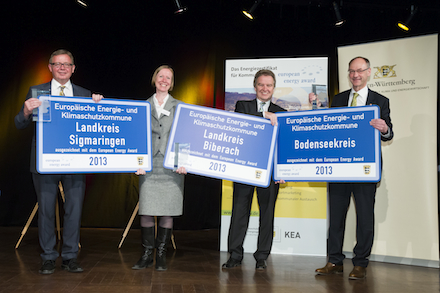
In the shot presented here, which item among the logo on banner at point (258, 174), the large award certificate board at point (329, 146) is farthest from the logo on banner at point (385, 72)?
the logo on banner at point (258, 174)

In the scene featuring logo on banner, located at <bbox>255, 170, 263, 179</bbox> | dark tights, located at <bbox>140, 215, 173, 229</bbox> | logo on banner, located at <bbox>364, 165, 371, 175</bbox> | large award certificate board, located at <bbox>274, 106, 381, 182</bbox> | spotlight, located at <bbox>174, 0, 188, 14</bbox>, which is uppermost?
spotlight, located at <bbox>174, 0, 188, 14</bbox>

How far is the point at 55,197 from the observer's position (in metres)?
2.89

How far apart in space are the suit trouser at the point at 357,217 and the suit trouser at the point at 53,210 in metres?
2.06

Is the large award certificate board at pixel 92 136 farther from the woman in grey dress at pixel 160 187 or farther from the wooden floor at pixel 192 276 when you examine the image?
the wooden floor at pixel 192 276

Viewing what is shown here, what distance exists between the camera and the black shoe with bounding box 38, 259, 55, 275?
109 inches

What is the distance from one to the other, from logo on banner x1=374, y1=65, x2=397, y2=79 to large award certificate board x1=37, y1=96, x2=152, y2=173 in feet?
8.11

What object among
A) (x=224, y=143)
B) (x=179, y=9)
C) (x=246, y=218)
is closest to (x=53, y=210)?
(x=224, y=143)

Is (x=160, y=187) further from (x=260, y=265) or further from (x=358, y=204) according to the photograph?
(x=358, y=204)

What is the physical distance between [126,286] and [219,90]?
376 centimetres

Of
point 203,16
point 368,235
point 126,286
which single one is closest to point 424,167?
point 368,235

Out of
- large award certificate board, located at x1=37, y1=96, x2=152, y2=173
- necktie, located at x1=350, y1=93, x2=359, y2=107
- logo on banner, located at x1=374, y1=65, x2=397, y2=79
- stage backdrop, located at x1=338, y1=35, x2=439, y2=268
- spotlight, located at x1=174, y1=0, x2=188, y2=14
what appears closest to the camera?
large award certificate board, located at x1=37, y1=96, x2=152, y2=173

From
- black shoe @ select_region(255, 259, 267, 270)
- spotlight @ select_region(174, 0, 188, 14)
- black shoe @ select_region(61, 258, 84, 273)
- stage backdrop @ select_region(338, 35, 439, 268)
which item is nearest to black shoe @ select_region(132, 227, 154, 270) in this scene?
black shoe @ select_region(61, 258, 84, 273)

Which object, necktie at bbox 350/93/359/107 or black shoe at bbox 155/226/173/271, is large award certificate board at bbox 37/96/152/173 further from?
necktie at bbox 350/93/359/107

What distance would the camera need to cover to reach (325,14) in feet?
19.4
